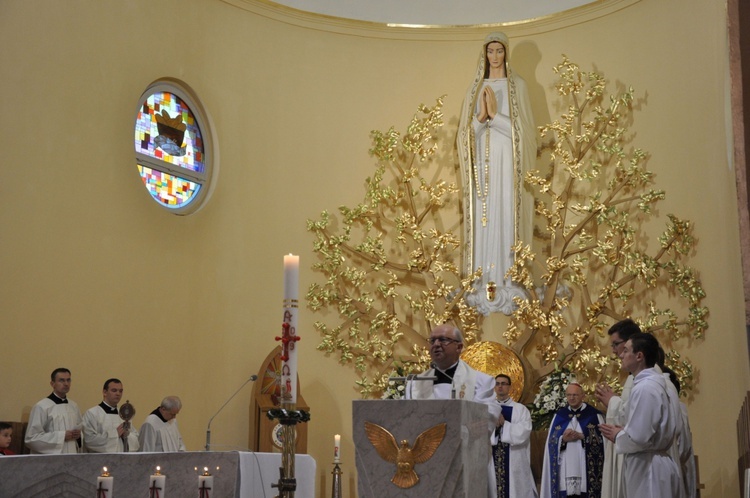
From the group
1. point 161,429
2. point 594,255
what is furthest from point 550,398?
point 161,429

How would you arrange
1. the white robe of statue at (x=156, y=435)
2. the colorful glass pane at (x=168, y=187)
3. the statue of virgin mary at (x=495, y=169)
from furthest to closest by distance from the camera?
the statue of virgin mary at (x=495, y=169) < the colorful glass pane at (x=168, y=187) < the white robe of statue at (x=156, y=435)

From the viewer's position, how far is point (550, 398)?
29.0ft

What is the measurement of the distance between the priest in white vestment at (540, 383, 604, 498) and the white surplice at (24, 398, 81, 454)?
3935 millimetres

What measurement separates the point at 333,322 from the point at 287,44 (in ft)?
10.4

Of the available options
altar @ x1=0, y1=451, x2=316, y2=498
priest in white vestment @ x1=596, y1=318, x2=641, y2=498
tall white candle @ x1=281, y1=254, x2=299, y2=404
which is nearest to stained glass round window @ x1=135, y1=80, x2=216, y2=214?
altar @ x1=0, y1=451, x2=316, y2=498

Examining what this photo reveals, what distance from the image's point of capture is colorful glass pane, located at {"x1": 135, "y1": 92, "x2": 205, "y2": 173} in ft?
31.1

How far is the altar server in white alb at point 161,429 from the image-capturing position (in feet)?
26.4

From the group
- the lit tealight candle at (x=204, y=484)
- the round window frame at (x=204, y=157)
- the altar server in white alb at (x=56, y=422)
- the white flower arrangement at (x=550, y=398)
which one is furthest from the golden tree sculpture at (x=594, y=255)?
the lit tealight candle at (x=204, y=484)

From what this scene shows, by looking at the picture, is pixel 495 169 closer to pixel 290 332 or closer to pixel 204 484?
pixel 204 484

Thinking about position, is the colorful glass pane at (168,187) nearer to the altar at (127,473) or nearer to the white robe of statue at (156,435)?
the white robe of statue at (156,435)

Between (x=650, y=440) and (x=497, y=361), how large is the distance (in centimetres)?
429

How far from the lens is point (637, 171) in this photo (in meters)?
9.74

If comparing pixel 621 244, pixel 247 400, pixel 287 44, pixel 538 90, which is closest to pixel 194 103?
pixel 287 44

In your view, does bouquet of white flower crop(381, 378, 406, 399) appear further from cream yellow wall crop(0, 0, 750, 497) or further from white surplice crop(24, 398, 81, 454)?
white surplice crop(24, 398, 81, 454)
